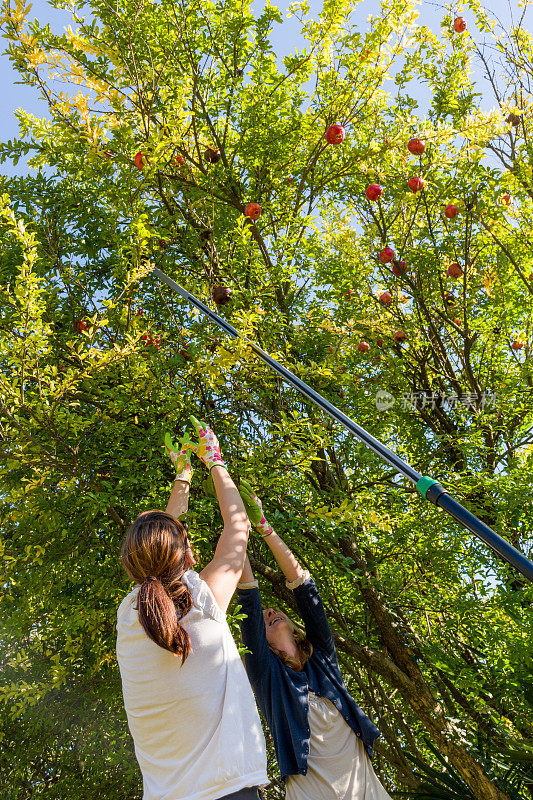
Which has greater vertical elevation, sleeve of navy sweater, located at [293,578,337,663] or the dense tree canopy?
the dense tree canopy

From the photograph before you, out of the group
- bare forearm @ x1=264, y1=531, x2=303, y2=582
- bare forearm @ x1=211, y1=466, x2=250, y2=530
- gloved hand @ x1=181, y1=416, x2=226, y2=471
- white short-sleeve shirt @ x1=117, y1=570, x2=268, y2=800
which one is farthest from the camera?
bare forearm @ x1=264, y1=531, x2=303, y2=582

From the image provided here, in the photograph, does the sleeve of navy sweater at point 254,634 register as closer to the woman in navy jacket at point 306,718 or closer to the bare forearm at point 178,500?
the woman in navy jacket at point 306,718

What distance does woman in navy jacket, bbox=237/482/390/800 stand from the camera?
89.8 inches

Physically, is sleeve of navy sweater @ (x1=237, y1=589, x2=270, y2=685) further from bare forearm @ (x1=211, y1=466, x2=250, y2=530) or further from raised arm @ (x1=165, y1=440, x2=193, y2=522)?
bare forearm @ (x1=211, y1=466, x2=250, y2=530)

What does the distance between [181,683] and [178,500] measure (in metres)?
0.79

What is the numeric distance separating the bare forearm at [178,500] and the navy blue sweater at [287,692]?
17.0 inches

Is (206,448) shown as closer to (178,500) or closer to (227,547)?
(178,500)

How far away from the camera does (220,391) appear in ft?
11.5

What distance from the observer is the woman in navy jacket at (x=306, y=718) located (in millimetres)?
2281

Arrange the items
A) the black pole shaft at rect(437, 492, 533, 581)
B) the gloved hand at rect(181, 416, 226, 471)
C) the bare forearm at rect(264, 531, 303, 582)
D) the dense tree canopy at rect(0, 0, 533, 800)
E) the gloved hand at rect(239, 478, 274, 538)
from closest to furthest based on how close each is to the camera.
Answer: the black pole shaft at rect(437, 492, 533, 581) → the gloved hand at rect(181, 416, 226, 471) → the gloved hand at rect(239, 478, 274, 538) → the bare forearm at rect(264, 531, 303, 582) → the dense tree canopy at rect(0, 0, 533, 800)

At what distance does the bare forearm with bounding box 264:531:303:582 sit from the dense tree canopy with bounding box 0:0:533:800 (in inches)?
9.3

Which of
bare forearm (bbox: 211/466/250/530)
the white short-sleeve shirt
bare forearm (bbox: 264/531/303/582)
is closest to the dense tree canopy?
bare forearm (bbox: 264/531/303/582)

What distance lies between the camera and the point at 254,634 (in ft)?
7.50

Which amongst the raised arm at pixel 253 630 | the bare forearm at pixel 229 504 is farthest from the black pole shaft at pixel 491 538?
the raised arm at pixel 253 630
